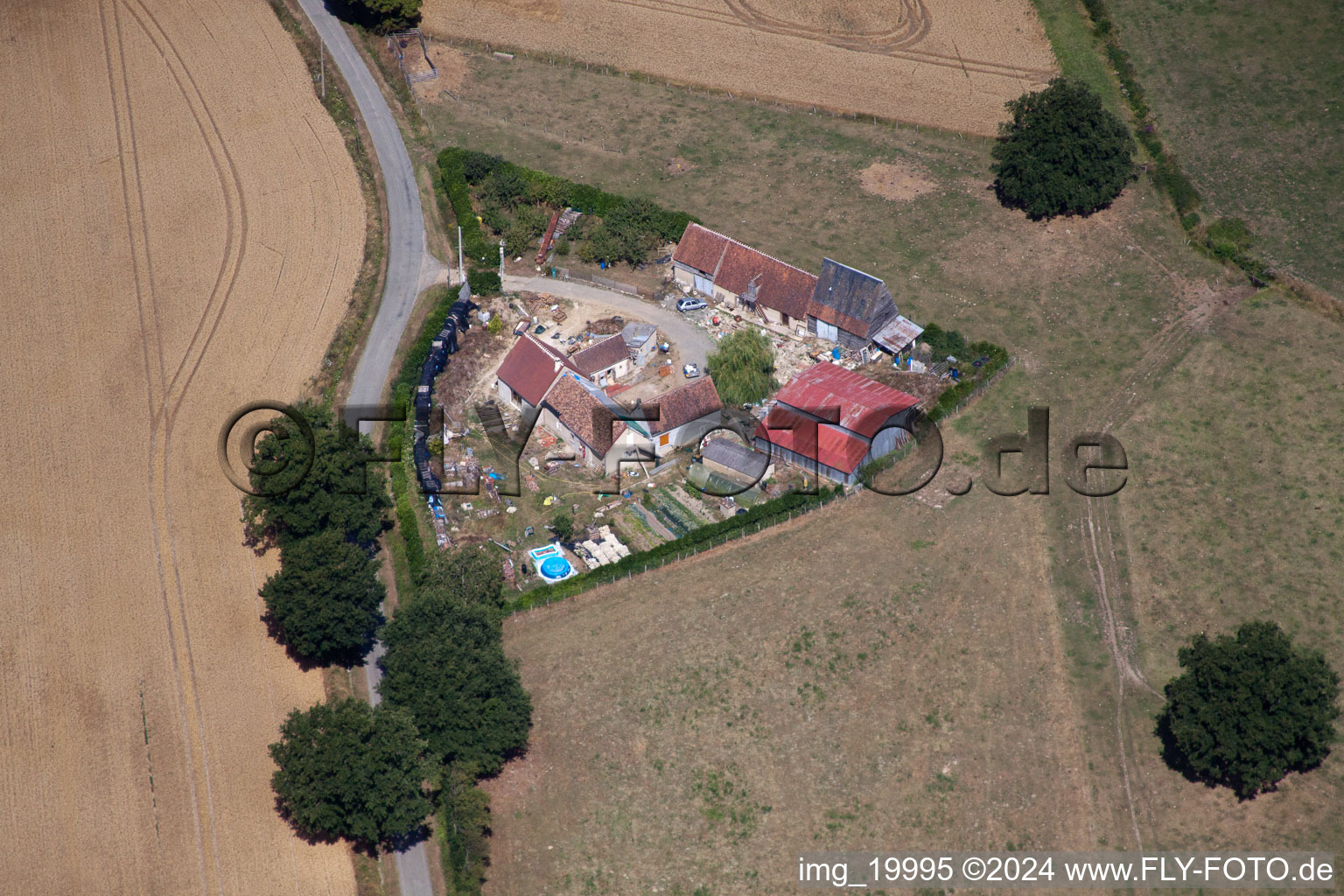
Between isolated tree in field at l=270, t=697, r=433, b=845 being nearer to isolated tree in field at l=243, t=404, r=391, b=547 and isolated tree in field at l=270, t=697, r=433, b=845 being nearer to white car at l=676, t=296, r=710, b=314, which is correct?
isolated tree in field at l=243, t=404, r=391, b=547

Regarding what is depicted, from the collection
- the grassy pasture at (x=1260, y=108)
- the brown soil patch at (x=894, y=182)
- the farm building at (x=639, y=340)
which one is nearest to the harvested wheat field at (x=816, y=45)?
the brown soil patch at (x=894, y=182)

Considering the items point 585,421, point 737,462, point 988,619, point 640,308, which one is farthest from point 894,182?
point 988,619

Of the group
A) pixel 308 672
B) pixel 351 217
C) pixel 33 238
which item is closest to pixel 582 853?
pixel 308 672

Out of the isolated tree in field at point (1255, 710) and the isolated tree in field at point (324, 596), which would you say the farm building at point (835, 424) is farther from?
the isolated tree in field at point (324, 596)

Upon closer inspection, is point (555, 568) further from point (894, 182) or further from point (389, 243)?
point (894, 182)

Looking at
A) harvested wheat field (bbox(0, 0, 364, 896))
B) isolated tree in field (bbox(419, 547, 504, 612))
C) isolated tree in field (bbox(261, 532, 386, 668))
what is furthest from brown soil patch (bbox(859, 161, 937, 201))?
isolated tree in field (bbox(261, 532, 386, 668))

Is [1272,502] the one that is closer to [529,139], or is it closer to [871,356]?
[871,356]
